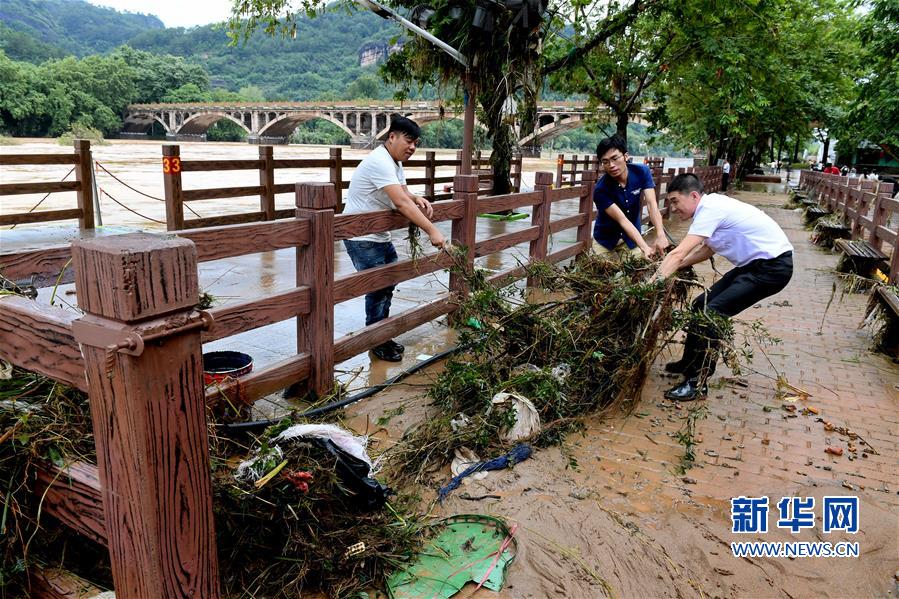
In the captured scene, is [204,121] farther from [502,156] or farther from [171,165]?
[171,165]

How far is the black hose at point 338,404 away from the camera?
3.35 m

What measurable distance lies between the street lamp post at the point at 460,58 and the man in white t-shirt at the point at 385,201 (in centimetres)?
541

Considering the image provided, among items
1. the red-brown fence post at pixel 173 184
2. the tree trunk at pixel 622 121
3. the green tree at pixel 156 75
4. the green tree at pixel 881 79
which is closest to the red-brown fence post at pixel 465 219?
the red-brown fence post at pixel 173 184

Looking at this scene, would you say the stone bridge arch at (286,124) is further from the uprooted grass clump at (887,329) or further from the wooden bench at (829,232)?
the uprooted grass clump at (887,329)

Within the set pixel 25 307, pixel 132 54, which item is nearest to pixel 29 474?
pixel 25 307

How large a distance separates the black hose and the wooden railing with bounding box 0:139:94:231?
546cm

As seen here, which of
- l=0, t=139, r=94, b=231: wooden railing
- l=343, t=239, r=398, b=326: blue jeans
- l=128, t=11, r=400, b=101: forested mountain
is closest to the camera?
l=343, t=239, r=398, b=326: blue jeans

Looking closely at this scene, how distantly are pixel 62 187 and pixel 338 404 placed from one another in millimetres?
6303

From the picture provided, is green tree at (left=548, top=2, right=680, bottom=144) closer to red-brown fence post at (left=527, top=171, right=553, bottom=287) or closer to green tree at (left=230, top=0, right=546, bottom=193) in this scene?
green tree at (left=230, top=0, right=546, bottom=193)

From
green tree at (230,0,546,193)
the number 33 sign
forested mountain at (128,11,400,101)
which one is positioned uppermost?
forested mountain at (128,11,400,101)

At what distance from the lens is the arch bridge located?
51.6 meters

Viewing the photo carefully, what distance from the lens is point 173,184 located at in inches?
333

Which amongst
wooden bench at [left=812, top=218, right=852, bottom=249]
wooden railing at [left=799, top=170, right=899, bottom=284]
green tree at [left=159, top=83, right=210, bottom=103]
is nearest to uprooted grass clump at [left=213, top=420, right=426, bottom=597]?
wooden railing at [left=799, top=170, right=899, bottom=284]

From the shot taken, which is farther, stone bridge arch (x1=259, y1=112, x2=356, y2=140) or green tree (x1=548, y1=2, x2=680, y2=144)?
stone bridge arch (x1=259, y1=112, x2=356, y2=140)
